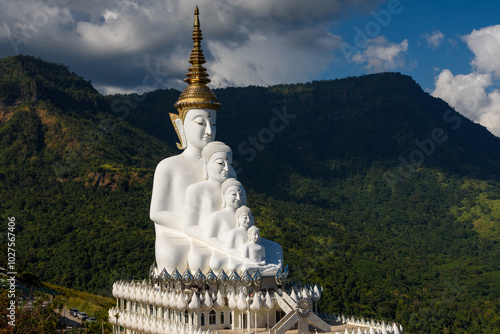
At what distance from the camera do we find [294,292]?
21.6 meters

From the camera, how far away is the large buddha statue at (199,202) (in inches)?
845

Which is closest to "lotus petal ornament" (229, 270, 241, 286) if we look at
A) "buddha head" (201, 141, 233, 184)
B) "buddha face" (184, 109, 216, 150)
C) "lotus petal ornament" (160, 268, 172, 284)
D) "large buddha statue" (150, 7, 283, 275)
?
"large buddha statue" (150, 7, 283, 275)

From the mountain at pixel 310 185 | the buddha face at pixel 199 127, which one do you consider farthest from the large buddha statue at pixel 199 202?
the mountain at pixel 310 185

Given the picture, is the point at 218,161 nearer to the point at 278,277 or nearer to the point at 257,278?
the point at 257,278

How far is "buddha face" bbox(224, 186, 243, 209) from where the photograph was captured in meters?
22.2

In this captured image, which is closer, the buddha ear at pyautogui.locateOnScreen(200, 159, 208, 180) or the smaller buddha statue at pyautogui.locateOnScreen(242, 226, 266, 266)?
the smaller buddha statue at pyautogui.locateOnScreen(242, 226, 266, 266)

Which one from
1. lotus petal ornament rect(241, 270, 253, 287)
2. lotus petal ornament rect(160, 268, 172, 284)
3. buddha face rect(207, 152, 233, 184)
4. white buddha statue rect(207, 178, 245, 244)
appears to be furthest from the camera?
buddha face rect(207, 152, 233, 184)

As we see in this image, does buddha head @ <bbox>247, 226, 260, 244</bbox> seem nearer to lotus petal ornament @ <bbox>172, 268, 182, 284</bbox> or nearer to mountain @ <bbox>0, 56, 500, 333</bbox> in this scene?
lotus petal ornament @ <bbox>172, 268, 182, 284</bbox>

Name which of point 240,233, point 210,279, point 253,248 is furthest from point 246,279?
point 240,233

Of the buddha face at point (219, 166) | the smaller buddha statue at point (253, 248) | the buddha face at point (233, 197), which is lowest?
the smaller buddha statue at point (253, 248)

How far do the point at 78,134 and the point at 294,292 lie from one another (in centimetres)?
5000

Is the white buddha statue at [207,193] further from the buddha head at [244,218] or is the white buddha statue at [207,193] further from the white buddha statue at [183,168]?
the buddha head at [244,218]

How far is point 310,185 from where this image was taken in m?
105

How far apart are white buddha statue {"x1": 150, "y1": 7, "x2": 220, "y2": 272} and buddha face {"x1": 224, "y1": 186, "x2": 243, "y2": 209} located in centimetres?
201
